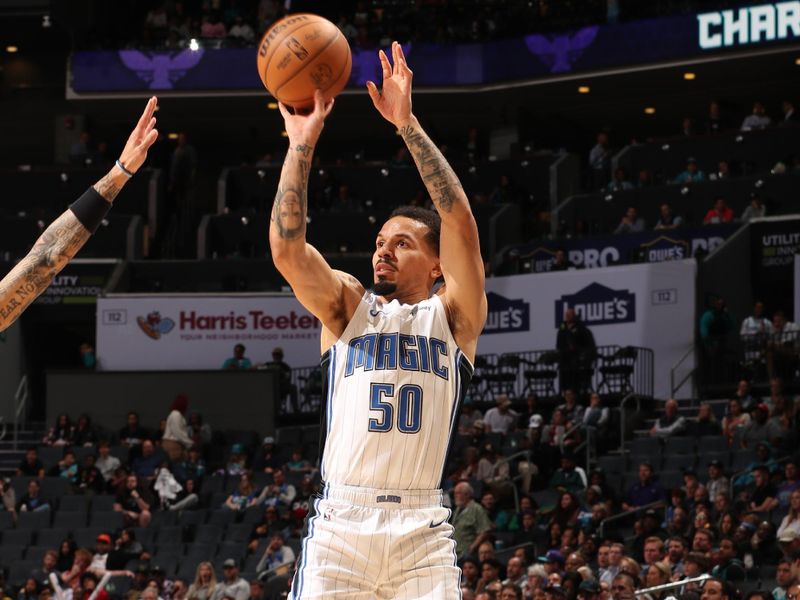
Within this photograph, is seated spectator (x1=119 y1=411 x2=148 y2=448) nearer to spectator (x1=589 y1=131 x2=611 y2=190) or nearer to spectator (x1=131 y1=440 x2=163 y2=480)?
spectator (x1=131 y1=440 x2=163 y2=480)

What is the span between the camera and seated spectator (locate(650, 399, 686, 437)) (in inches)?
889

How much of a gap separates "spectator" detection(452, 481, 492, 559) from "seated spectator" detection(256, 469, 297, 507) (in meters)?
4.51

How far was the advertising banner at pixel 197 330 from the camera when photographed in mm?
30734

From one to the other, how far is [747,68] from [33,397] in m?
18.4

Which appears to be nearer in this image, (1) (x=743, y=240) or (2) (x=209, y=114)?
(1) (x=743, y=240)

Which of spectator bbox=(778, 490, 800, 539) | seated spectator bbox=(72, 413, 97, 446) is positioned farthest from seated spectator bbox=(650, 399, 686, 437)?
seated spectator bbox=(72, 413, 97, 446)

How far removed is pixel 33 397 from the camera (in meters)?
34.4

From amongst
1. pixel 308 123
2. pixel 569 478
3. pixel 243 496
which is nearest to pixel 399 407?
pixel 308 123

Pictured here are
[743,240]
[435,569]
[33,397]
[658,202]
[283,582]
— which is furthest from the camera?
[33,397]

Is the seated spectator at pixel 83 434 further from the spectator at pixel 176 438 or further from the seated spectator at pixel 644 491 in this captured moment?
the seated spectator at pixel 644 491

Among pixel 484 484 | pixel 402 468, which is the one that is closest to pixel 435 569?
pixel 402 468

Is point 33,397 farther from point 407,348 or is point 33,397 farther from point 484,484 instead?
point 407,348

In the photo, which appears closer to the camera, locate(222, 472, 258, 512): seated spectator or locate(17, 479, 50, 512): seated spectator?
locate(222, 472, 258, 512): seated spectator

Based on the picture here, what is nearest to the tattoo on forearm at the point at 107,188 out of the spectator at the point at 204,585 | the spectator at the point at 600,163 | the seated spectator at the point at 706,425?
the spectator at the point at 204,585
